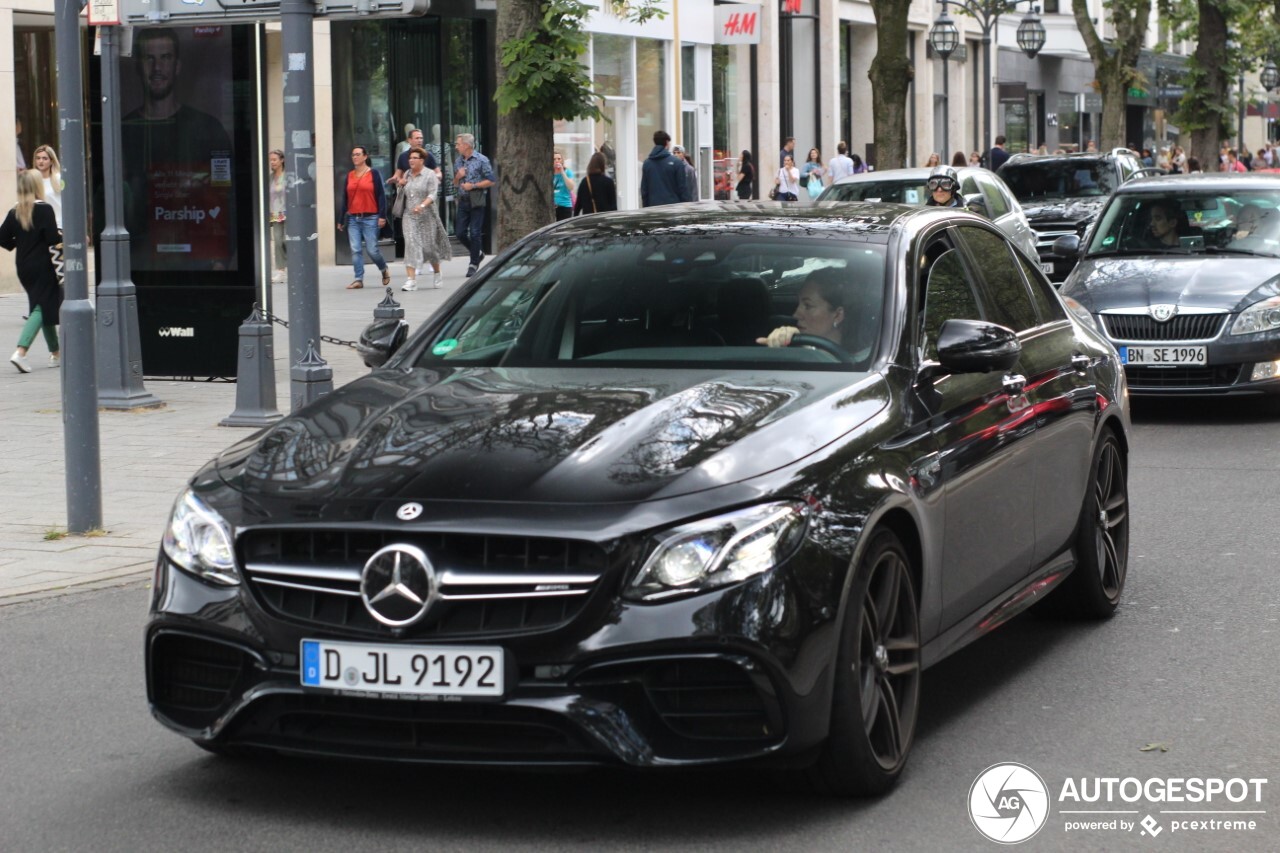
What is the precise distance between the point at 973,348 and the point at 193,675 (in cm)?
226

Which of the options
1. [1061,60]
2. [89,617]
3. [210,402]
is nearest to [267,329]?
[210,402]

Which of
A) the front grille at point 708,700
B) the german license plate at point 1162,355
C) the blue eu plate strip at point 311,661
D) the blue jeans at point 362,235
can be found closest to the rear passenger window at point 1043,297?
the front grille at point 708,700

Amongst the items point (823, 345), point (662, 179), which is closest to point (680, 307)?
point (823, 345)

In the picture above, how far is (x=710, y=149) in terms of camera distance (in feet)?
145

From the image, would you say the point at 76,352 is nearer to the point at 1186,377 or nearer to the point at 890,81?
the point at 1186,377

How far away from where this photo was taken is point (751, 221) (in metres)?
6.28

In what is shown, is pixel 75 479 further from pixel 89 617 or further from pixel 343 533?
pixel 343 533

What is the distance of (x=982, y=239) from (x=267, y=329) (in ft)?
24.9

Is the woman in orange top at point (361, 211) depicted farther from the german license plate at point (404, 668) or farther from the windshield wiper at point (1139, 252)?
the german license plate at point (404, 668)

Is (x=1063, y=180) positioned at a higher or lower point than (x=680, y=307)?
higher

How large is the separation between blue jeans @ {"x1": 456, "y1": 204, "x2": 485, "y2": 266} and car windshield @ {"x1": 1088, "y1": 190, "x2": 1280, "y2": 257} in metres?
13.0

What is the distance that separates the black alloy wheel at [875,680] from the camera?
474cm

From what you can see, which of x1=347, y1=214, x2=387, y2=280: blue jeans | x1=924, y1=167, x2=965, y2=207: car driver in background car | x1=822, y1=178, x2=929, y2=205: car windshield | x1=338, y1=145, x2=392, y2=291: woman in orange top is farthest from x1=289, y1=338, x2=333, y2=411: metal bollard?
x1=347, y1=214, x2=387, y2=280: blue jeans

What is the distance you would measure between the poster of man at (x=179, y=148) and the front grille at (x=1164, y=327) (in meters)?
6.38
